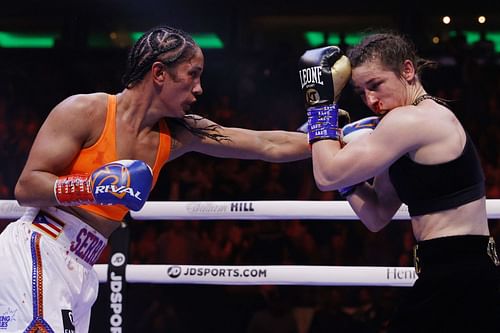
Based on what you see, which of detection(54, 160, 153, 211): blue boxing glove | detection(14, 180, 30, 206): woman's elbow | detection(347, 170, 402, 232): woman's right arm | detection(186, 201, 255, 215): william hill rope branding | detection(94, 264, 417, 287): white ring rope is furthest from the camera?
detection(186, 201, 255, 215): william hill rope branding

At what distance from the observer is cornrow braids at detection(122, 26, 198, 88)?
2738 mm

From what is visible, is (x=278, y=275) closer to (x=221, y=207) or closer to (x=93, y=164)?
(x=221, y=207)

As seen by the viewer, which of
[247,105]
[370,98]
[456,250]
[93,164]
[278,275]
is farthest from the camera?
[247,105]

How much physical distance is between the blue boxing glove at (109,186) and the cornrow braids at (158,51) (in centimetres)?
46

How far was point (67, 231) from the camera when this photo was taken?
2584 mm

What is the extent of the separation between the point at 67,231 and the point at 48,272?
16 centimetres

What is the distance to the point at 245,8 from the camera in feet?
25.0

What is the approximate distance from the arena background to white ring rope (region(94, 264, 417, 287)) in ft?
5.44

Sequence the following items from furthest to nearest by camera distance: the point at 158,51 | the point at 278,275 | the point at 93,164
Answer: the point at 278,275, the point at 158,51, the point at 93,164

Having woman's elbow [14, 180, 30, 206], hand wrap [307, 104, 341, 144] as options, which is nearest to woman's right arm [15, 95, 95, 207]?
woman's elbow [14, 180, 30, 206]

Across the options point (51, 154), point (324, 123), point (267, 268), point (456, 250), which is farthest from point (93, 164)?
point (456, 250)

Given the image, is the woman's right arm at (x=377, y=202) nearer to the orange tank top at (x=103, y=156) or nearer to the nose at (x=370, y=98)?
the nose at (x=370, y=98)

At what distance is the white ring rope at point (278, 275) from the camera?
3204mm

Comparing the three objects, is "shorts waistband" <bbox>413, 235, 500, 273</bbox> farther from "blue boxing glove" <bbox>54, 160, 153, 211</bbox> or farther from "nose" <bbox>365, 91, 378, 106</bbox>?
"blue boxing glove" <bbox>54, 160, 153, 211</bbox>
